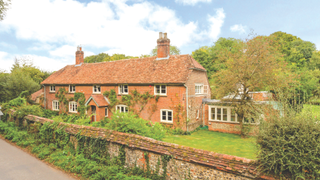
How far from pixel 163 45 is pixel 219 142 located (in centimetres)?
1324

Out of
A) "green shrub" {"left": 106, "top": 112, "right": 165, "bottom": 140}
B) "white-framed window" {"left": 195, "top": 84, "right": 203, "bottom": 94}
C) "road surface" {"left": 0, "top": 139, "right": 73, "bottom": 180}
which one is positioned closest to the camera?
"road surface" {"left": 0, "top": 139, "right": 73, "bottom": 180}

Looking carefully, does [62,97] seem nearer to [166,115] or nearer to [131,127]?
[166,115]

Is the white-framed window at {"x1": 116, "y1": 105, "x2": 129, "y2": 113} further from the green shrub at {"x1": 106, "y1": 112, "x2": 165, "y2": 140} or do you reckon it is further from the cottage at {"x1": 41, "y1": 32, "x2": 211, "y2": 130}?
the green shrub at {"x1": 106, "y1": 112, "x2": 165, "y2": 140}

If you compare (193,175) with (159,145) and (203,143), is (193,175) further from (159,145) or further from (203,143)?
(203,143)

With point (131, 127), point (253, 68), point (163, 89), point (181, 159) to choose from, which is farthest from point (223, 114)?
point (181, 159)

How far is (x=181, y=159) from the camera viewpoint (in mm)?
7809

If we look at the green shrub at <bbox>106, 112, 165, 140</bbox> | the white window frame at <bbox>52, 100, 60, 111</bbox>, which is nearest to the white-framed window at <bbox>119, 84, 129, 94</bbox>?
the green shrub at <bbox>106, 112, 165, 140</bbox>

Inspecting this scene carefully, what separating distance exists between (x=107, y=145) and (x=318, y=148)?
9550mm

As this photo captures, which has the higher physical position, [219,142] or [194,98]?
[194,98]

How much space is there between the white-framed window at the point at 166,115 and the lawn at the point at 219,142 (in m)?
2.50

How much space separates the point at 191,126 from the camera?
64.1 feet

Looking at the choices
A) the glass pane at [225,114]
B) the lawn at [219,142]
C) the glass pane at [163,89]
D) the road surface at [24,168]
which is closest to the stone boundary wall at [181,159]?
the road surface at [24,168]

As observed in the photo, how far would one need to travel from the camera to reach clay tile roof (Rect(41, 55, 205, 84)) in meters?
20.0

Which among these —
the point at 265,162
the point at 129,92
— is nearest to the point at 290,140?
the point at 265,162
